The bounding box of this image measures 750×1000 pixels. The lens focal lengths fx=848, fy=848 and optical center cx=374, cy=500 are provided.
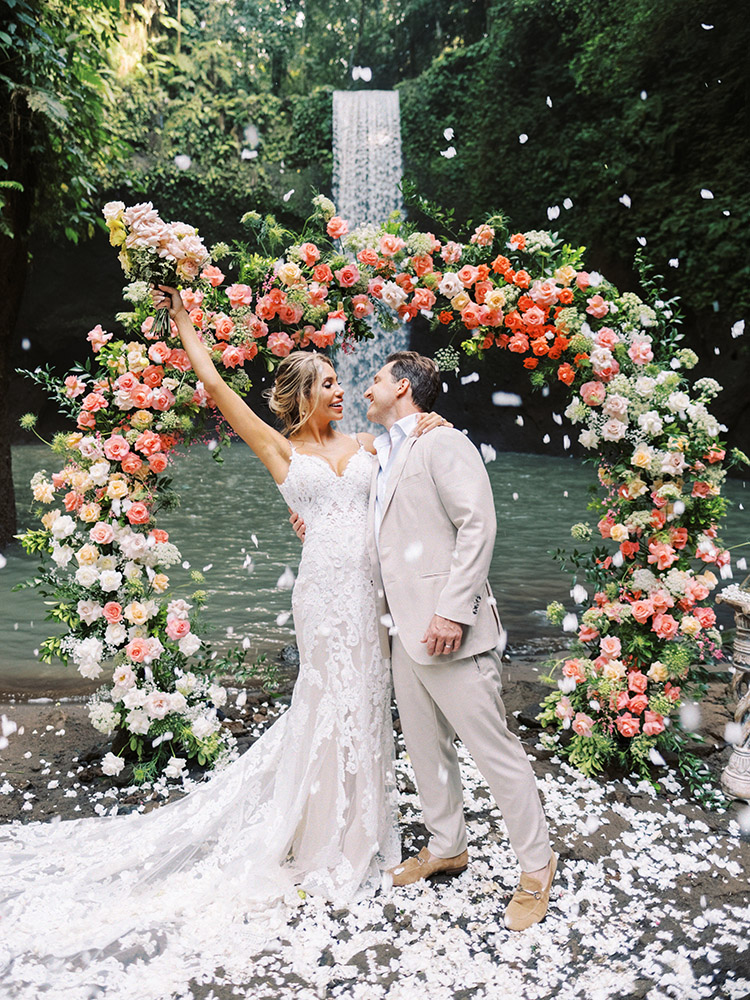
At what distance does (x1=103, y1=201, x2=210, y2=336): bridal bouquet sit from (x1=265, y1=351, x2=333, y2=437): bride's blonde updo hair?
55 centimetres

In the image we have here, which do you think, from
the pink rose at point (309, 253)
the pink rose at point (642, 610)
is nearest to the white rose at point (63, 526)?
the pink rose at point (309, 253)

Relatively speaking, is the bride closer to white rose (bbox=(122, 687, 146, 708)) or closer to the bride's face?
the bride's face

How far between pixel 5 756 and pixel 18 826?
903mm

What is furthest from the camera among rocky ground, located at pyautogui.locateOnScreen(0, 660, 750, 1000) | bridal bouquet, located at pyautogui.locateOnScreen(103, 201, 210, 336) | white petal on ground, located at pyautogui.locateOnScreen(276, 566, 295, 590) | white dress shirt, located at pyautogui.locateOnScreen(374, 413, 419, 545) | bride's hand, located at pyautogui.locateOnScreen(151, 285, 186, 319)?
white petal on ground, located at pyautogui.locateOnScreen(276, 566, 295, 590)

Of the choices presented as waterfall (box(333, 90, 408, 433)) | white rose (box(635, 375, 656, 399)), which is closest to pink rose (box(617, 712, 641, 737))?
white rose (box(635, 375, 656, 399))

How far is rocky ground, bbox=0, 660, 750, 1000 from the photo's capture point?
2674 mm

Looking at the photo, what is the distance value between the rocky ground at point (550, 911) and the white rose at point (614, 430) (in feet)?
5.46

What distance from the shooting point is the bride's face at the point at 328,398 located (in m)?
3.36

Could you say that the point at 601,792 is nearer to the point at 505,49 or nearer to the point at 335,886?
the point at 335,886

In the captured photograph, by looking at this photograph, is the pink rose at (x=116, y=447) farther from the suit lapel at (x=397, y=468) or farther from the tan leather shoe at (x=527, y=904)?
the tan leather shoe at (x=527, y=904)

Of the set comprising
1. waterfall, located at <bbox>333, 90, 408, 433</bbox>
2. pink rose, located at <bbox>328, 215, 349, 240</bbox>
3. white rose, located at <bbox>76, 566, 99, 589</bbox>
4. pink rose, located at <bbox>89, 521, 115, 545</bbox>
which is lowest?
white rose, located at <bbox>76, 566, 99, 589</bbox>

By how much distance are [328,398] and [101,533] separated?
4.38 feet

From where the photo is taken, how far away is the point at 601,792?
158 inches

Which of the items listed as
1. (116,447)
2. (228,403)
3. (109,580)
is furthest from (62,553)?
(228,403)
